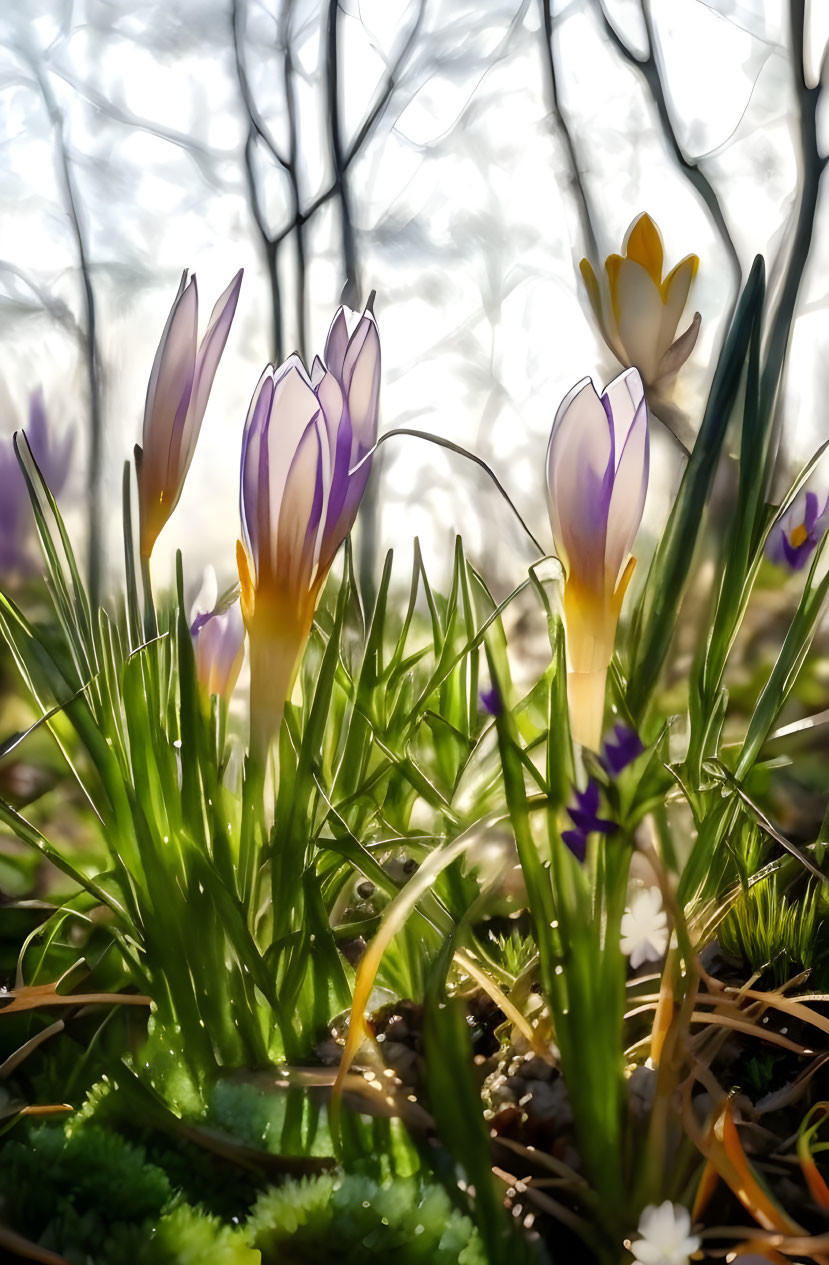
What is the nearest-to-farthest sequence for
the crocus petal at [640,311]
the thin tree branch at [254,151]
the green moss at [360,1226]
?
the green moss at [360,1226] < the crocus petal at [640,311] < the thin tree branch at [254,151]

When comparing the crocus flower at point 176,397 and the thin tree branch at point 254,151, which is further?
the thin tree branch at point 254,151

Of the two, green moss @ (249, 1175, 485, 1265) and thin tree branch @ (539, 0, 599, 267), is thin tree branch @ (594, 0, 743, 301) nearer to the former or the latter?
thin tree branch @ (539, 0, 599, 267)

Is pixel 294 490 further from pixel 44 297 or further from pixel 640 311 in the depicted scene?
pixel 44 297

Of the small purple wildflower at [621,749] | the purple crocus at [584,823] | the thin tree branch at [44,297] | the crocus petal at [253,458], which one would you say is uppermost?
the thin tree branch at [44,297]


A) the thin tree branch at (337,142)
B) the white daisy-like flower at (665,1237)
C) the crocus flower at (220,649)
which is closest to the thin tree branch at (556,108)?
the thin tree branch at (337,142)

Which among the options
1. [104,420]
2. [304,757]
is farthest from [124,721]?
[104,420]

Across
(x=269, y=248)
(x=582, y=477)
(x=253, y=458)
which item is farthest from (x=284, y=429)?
(x=269, y=248)

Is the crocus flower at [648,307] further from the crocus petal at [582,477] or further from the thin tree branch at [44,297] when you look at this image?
the thin tree branch at [44,297]
